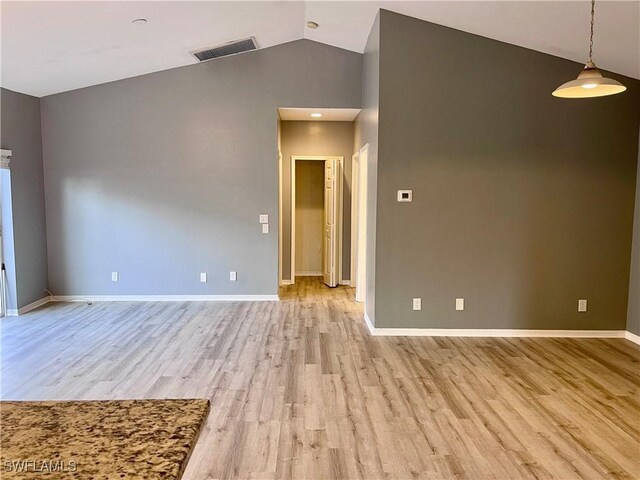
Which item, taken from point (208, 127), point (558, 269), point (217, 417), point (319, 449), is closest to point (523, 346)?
point (558, 269)

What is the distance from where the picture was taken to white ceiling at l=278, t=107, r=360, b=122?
607cm

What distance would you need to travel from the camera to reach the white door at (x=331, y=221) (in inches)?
277

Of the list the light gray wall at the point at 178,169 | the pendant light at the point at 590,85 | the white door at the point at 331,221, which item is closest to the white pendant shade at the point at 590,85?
the pendant light at the point at 590,85

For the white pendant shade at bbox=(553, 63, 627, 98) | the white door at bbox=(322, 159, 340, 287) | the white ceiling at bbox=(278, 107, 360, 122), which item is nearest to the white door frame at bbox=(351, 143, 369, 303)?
the white ceiling at bbox=(278, 107, 360, 122)

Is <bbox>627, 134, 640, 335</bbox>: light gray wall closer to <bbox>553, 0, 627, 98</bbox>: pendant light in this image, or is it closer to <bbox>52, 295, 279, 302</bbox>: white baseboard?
<bbox>553, 0, 627, 98</bbox>: pendant light

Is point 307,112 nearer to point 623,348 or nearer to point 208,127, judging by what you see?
point 208,127

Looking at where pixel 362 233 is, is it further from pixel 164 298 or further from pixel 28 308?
pixel 28 308

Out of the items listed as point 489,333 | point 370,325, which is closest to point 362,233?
point 370,325

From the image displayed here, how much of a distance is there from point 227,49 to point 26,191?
10.1 feet

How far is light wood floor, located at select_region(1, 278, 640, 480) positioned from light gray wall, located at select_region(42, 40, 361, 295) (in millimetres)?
859

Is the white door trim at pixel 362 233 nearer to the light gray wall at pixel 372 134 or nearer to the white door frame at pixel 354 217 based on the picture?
the light gray wall at pixel 372 134

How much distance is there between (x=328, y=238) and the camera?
288 inches

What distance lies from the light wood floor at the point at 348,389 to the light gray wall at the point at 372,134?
56 cm

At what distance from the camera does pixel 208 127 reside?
235 inches
